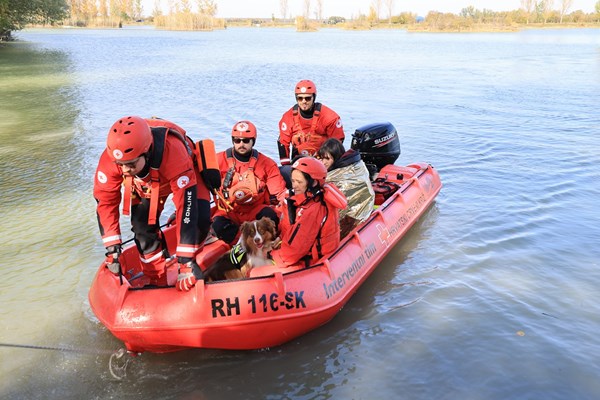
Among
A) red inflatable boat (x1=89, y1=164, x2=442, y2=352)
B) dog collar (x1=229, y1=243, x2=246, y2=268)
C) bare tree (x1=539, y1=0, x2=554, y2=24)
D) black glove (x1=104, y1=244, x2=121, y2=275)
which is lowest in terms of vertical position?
red inflatable boat (x1=89, y1=164, x2=442, y2=352)

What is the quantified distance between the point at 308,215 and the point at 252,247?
569 millimetres

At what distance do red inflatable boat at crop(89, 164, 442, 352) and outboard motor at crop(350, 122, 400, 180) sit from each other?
9.22ft

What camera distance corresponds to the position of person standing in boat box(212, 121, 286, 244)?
5016 millimetres

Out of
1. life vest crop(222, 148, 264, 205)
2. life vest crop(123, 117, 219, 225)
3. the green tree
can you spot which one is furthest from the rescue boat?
the green tree

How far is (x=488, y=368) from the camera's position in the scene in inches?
163

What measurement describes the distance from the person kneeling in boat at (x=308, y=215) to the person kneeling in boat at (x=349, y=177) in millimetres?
718

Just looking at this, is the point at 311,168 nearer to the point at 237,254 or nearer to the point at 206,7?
the point at 237,254

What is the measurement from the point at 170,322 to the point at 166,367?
1.49 feet

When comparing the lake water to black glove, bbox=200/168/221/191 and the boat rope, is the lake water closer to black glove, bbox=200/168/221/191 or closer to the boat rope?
the boat rope

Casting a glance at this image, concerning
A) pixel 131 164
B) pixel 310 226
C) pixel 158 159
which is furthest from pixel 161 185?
pixel 310 226

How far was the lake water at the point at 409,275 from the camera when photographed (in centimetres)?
398

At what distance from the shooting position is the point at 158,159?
3715 mm

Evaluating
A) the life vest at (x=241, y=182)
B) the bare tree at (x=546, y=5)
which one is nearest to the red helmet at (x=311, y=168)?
the life vest at (x=241, y=182)

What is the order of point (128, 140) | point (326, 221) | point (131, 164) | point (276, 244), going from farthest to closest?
1. point (276, 244)
2. point (326, 221)
3. point (131, 164)
4. point (128, 140)
